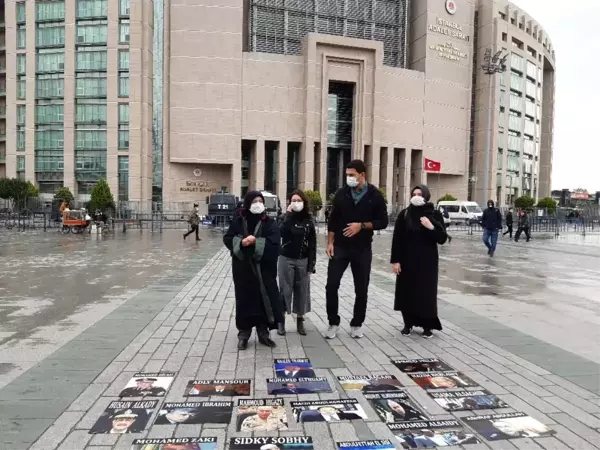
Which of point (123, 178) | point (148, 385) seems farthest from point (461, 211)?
point (148, 385)

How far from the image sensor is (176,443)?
10.6ft

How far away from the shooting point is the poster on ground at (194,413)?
11.8ft

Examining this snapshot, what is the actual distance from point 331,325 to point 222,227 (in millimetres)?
30933

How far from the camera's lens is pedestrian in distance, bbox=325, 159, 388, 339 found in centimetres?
596

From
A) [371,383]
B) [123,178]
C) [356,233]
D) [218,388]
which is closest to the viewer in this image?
[218,388]

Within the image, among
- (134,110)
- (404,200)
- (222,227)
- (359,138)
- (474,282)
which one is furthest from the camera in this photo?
(404,200)

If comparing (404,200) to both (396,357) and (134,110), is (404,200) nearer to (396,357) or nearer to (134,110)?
(134,110)

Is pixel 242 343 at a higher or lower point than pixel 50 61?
lower

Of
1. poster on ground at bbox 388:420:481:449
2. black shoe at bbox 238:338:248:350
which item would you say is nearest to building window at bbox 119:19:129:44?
black shoe at bbox 238:338:248:350

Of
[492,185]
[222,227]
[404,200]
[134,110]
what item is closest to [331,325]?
[222,227]

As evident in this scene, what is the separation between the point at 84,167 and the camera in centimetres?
5681

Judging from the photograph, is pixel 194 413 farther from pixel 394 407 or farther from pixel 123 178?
pixel 123 178

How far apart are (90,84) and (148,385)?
192 ft

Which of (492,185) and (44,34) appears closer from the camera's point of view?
(44,34)
